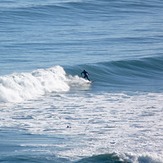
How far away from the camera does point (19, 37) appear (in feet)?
141

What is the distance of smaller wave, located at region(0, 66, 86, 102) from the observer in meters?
26.9

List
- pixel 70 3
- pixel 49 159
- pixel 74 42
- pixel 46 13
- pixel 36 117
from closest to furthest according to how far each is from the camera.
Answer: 1. pixel 49 159
2. pixel 36 117
3. pixel 74 42
4. pixel 46 13
5. pixel 70 3

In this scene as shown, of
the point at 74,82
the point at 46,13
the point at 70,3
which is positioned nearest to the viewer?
the point at 74,82

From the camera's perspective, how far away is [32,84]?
1147 inches

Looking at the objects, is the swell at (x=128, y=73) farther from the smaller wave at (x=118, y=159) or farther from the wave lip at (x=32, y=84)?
the smaller wave at (x=118, y=159)

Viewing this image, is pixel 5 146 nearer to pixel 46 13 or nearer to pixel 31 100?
pixel 31 100

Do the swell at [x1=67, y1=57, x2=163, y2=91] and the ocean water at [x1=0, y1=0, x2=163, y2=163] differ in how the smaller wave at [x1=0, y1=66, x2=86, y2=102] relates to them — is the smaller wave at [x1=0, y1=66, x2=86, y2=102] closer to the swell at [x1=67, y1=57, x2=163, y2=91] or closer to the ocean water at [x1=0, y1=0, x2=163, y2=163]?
the ocean water at [x1=0, y1=0, x2=163, y2=163]

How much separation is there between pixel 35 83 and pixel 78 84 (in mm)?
2284

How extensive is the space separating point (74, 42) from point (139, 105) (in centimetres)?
1638

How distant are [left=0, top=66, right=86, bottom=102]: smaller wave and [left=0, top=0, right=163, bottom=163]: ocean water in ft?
0.13

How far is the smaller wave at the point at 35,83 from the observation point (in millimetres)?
26859

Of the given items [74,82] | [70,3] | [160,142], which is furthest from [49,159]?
[70,3]

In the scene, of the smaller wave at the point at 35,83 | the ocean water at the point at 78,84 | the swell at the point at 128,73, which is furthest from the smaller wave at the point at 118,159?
the swell at the point at 128,73

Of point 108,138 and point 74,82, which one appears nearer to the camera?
point 108,138
